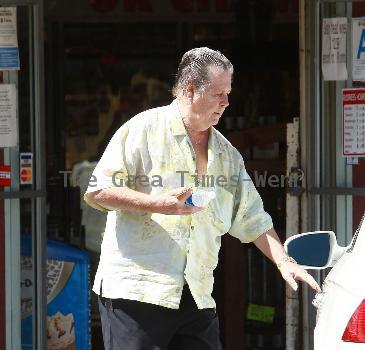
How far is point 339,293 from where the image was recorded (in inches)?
143

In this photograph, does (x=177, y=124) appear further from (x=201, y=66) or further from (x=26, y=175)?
(x=26, y=175)

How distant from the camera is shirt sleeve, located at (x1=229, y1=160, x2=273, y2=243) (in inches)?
168

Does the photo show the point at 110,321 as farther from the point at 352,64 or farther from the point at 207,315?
the point at 352,64

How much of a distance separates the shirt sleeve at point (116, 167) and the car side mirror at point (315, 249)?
729mm

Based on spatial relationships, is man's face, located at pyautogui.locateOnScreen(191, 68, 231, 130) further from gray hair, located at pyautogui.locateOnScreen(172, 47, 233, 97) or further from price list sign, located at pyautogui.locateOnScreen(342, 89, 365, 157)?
price list sign, located at pyautogui.locateOnScreen(342, 89, 365, 157)

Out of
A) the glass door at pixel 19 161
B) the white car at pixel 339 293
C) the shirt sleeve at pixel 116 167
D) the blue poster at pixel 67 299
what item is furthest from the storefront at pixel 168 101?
the shirt sleeve at pixel 116 167

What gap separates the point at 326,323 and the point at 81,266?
260 cm

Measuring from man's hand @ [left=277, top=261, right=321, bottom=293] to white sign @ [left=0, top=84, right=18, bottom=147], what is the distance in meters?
1.96

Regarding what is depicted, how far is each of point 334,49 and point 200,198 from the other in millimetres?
2046

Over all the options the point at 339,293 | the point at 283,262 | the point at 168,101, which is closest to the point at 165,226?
the point at 283,262

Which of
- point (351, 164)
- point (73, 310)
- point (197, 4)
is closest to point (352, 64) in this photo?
point (351, 164)

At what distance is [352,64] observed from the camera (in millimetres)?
5559

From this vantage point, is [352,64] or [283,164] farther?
[283,164]

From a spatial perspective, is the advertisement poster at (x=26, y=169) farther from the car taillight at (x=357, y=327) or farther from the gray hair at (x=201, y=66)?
the car taillight at (x=357, y=327)
